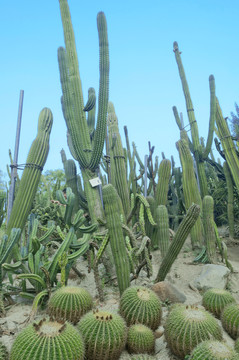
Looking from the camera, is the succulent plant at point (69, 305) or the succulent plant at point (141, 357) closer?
the succulent plant at point (141, 357)

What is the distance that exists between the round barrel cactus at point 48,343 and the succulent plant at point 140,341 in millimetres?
535

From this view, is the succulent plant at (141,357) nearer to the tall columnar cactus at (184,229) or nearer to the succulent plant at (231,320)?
the succulent plant at (231,320)

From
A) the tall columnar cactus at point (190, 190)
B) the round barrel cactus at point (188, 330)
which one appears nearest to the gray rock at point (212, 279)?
the tall columnar cactus at point (190, 190)

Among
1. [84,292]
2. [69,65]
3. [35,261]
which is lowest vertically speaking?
[84,292]

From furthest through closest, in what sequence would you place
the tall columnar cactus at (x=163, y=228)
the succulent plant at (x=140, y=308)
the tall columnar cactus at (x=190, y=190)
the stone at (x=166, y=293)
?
the tall columnar cactus at (x=190, y=190) → the tall columnar cactus at (x=163, y=228) → the stone at (x=166, y=293) → the succulent plant at (x=140, y=308)

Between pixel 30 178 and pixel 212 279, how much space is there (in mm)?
3078

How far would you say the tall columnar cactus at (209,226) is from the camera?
5.62 m

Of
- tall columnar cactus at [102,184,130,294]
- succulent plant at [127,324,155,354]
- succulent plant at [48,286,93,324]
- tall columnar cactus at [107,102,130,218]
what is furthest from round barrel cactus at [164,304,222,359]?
tall columnar cactus at [107,102,130,218]

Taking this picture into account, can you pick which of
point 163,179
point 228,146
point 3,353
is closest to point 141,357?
A: point 3,353

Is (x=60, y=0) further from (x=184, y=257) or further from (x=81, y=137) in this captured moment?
(x=184, y=257)

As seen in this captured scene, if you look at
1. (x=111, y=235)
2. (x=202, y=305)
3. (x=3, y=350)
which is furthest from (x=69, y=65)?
(x=3, y=350)

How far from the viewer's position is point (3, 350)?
7.96 ft

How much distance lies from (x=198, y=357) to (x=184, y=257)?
13.3 feet

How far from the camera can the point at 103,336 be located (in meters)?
2.65
